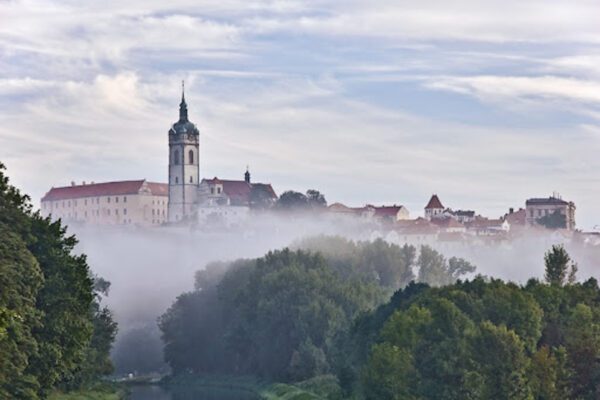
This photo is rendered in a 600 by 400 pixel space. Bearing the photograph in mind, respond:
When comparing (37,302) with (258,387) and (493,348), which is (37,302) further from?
(258,387)

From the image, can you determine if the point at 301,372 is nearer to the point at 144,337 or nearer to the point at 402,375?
the point at 402,375

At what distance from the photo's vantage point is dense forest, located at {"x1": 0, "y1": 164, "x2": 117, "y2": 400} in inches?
2492

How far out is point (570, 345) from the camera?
73750mm

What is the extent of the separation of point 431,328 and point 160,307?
105828 mm

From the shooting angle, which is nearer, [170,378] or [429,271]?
[170,378]

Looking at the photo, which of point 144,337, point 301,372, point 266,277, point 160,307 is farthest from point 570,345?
point 160,307

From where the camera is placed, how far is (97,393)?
313ft

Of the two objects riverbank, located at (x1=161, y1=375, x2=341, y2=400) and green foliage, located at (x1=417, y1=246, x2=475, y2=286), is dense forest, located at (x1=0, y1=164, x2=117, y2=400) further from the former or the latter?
green foliage, located at (x1=417, y1=246, x2=475, y2=286)

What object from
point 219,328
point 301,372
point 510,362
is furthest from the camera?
point 219,328

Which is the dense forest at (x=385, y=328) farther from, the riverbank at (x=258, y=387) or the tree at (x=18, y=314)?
the tree at (x=18, y=314)

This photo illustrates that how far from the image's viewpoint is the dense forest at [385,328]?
232ft

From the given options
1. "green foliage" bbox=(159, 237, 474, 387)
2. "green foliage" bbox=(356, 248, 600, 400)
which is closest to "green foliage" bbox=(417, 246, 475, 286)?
"green foliage" bbox=(159, 237, 474, 387)

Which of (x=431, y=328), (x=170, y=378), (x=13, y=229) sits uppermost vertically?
(x=13, y=229)

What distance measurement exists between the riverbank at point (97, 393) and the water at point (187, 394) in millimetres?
2348
